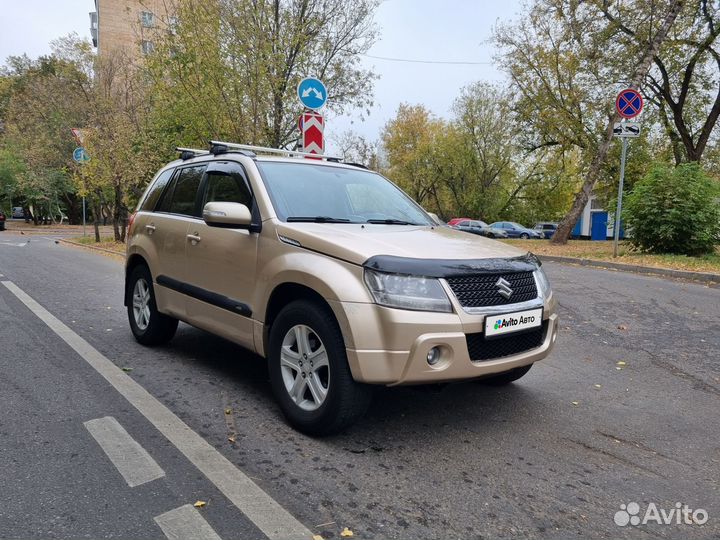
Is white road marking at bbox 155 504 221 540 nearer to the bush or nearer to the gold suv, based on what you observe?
the gold suv

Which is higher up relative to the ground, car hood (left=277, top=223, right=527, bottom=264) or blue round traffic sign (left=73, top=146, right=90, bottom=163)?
blue round traffic sign (left=73, top=146, right=90, bottom=163)

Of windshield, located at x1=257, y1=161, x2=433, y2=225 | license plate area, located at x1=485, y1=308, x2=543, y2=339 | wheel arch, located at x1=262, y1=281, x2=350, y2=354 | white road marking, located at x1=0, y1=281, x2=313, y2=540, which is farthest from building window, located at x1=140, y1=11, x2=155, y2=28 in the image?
license plate area, located at x1=485, y1=308, x2=543, y2=339

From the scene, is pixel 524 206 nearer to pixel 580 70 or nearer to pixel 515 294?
pixel 580 70

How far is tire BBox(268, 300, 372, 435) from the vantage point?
316cm

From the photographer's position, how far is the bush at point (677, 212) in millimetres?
13398

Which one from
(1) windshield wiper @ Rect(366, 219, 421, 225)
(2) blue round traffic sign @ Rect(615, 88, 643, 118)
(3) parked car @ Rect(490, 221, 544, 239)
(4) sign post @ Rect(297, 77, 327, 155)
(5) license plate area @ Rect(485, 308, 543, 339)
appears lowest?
(3) parked car @ Rect(490, 221, 544, 239)

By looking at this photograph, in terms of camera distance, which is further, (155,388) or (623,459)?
(155,388)

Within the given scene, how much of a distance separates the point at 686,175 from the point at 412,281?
1356 centimetres

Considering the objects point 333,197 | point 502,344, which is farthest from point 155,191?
point 502,344

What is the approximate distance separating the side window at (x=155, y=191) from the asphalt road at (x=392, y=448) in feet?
4.64

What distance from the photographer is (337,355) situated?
10.3ft

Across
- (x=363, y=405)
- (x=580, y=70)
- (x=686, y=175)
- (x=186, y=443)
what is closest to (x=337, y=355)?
(x=363, y=405)

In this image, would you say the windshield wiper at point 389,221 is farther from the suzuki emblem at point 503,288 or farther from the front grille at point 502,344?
the front grille at point 502,344

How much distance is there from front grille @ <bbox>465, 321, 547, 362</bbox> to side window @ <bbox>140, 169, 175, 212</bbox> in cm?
362
